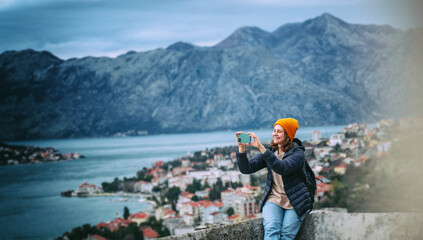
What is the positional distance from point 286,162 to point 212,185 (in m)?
26.4

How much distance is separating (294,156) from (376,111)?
67503 mm

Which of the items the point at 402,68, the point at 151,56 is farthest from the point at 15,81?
the point at 402,68

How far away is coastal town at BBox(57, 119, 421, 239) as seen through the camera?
18.4 m

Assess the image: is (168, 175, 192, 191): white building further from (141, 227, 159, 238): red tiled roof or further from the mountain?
the mountain

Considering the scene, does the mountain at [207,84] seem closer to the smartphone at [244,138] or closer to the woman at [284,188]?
the woman at [284,188]

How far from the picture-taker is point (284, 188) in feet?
5.37

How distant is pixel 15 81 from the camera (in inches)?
3393

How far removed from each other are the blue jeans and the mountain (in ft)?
229

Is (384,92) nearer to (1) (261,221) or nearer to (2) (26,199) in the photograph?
(2) (26,199)

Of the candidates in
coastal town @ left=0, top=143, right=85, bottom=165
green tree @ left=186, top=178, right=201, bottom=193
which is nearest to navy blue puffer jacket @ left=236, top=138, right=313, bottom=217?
green tree @ left=186, top=178, right=201, bottom=193

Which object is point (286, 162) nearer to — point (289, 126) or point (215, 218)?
point (289, 126)

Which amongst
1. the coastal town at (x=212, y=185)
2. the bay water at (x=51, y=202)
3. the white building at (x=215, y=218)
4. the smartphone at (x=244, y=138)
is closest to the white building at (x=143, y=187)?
the coastal town at (x=212, y=185)

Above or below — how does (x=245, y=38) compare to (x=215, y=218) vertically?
above

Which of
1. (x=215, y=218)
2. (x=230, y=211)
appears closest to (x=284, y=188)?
(x=215, y=218)
